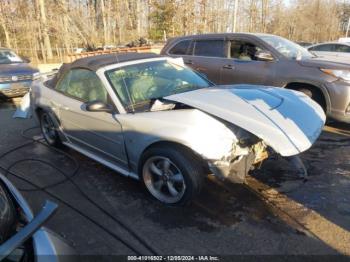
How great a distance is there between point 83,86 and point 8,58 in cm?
789

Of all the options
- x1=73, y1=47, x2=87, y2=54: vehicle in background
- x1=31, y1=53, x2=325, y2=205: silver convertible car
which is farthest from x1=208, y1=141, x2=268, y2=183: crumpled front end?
x1=73, y1=47, x2=87, y2=54: vehicle in background

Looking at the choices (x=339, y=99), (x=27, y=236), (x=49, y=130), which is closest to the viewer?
(x=27, y=236)

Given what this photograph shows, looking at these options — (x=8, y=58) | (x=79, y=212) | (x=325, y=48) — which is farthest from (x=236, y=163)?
(x=325, y=48)

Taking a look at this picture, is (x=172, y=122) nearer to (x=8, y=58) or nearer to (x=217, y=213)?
(x=217, y=213)

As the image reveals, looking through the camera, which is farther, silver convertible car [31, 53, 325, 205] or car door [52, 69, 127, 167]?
car door [52, 69, 127, 167]

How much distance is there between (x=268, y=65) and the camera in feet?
20.3

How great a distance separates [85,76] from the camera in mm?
4191

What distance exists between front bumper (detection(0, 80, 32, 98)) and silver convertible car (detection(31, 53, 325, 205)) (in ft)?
17.8

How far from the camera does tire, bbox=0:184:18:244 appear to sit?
6.28 feet

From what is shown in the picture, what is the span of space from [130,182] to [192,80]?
63.7 inches

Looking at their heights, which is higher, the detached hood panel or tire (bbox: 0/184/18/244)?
the detached hood panel

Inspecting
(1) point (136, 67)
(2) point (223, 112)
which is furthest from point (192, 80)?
(2) point (223, 112)

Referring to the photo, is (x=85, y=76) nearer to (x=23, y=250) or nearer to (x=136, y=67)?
(x=136, y=67)

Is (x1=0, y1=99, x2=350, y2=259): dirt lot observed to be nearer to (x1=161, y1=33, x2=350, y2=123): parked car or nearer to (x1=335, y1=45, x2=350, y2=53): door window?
(x1=161, y1=33, x2=350, y2=123): parked car
